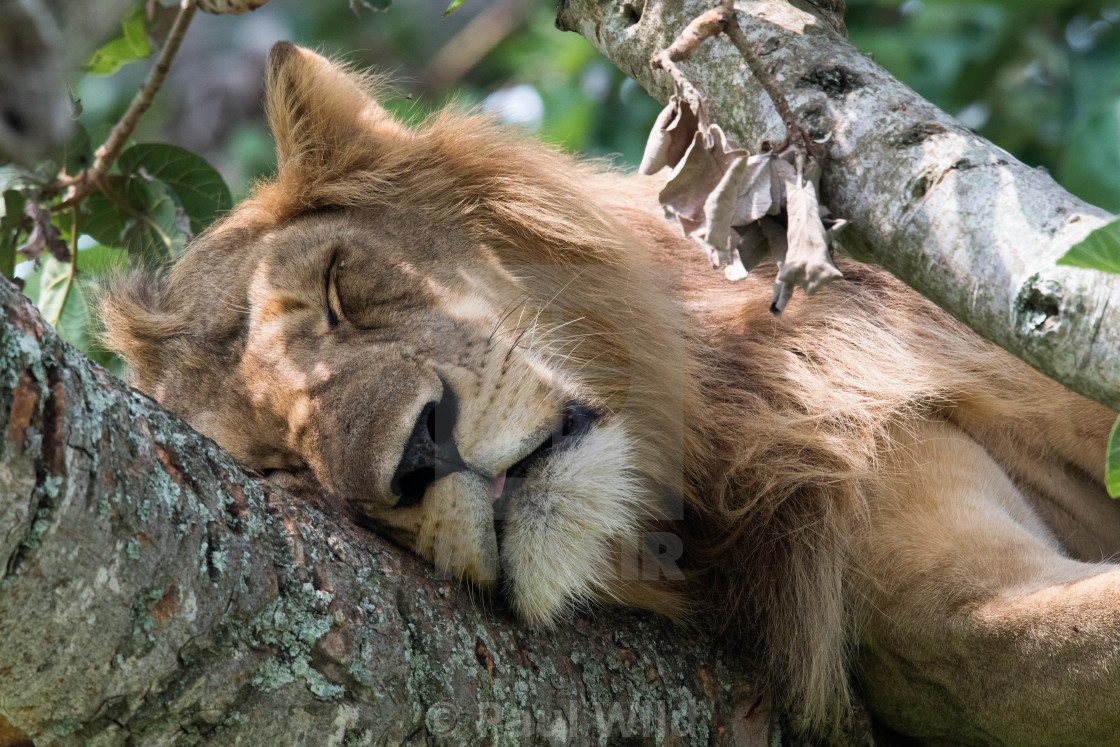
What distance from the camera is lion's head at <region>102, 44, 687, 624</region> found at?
6.57 ft

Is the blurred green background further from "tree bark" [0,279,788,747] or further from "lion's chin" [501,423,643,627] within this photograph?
"tree bark" [0,279,788,747]

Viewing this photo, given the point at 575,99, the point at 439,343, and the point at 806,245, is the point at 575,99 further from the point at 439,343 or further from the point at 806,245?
the point at 806,245

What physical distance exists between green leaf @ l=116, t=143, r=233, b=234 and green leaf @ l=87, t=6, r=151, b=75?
0.86ft

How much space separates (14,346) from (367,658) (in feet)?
2.31

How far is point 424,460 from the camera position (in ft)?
6.41

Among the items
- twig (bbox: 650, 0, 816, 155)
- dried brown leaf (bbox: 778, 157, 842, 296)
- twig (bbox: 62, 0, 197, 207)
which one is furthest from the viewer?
twig (bbox: 62, 0, 197, 207)

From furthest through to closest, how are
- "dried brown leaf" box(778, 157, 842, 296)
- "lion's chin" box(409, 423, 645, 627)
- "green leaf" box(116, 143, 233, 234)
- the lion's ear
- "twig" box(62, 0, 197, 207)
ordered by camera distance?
"green leaf" box(116, 143, 233, 234), "twig" box(62, 0, 197, 207), the lion's ear, "lion's chin" box(409, 423, 645, 627), "dried brown leaf" box(778, 157, 842, 296)

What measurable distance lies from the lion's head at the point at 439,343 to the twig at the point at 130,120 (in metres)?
0.33

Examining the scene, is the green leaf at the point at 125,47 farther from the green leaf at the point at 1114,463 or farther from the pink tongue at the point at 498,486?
the green leaf at the point at 1114,463

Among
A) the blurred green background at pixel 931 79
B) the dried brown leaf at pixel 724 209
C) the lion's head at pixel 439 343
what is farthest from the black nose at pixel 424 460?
the blurred green background at pixel 931 79

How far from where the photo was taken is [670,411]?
2529mm

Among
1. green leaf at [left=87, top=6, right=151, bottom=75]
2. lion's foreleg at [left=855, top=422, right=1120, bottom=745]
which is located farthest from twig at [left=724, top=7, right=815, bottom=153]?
green leaf at [left=87, top=6, right=151, bottom=75]

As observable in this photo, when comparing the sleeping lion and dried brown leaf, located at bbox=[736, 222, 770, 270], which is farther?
the sleeping lion

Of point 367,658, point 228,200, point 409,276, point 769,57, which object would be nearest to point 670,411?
point 409,276
